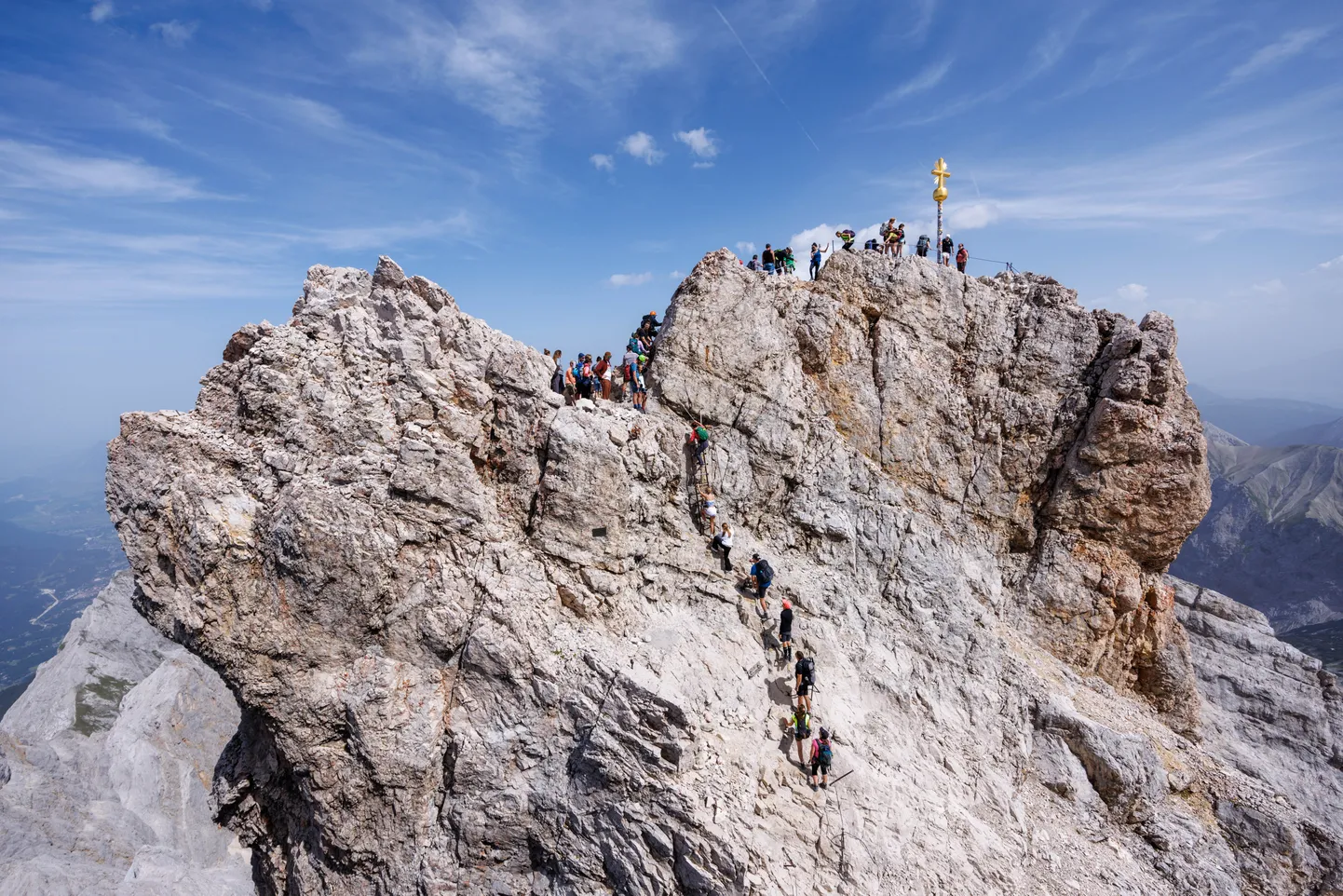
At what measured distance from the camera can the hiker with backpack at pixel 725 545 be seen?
23312 mm

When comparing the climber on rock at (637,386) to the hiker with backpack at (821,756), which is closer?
the hiker with backpack at (821,756)

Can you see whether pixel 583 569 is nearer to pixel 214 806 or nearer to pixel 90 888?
pixel 214 806

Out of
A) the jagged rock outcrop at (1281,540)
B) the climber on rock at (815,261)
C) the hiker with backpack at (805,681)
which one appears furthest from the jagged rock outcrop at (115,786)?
the jagged rock outcrop at (1281,540)

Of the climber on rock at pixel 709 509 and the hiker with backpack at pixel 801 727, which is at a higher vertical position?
the climber on rock at pixel 709 509

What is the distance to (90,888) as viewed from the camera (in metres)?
20.7

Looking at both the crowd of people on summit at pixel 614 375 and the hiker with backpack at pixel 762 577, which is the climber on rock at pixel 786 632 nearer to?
the hiker with backpack at pixel 762 577

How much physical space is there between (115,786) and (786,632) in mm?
33840

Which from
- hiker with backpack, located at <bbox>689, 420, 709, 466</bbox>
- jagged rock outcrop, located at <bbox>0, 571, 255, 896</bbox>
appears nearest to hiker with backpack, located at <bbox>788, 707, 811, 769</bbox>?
hiker with backpack, located at <bbox>689, 420, 709, 466</bbox>

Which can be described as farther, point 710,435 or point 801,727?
point 710,435

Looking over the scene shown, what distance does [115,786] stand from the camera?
29.5 m

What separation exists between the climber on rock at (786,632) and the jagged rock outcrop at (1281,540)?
13417cm

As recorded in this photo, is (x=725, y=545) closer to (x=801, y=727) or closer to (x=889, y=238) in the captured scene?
(x=801, y=727)

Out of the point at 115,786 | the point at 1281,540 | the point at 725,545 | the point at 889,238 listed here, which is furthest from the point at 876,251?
the point at 1281,540

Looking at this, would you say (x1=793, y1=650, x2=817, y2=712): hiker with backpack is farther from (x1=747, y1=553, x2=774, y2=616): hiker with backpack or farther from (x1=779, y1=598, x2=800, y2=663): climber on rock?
(x1=747, y1=553, x2=774, y2=616): hiker with backpack
